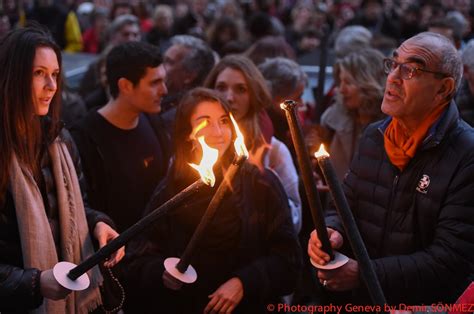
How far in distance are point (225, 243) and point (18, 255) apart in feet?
3.15

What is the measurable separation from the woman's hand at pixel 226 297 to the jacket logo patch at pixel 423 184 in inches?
36.3

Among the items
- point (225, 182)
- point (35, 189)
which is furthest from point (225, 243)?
point (225, 182)

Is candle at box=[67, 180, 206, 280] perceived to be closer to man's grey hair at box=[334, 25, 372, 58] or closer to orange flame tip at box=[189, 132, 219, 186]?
orange flame tip at box=[189, 132, 219, 186]

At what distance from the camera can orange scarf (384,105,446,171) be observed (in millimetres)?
2732

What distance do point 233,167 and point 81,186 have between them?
5.32 ft

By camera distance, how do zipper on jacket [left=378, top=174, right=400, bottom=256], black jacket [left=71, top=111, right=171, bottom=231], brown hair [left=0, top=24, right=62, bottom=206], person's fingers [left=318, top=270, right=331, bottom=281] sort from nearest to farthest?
person's fingers [left=318, top=270, right=331, bottom=281] < brown hair [left=0, top=24, right=62, bottom=206] < zipper on jacket [left=378, top=174, right=400, bottom=256] < black jacket [left=71, top=111, right=171, bottom=231]

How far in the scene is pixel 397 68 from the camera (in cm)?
280

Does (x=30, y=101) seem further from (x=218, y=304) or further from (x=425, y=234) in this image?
(x=425, y=234)

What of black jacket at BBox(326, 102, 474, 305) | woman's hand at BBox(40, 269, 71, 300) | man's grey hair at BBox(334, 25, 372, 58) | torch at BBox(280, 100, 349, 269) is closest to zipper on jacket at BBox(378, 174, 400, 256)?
black jacket at BBox(326, 102, 474, 305)

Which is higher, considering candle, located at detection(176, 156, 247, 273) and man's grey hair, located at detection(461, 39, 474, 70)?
candle, located at detection(176, 156, 247, 273)

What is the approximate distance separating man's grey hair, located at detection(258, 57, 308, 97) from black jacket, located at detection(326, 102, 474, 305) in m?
2.13

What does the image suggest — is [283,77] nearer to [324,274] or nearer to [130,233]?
[324,274]

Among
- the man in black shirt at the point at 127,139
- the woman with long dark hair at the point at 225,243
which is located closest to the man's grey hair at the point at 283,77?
the man in black shirt at the point at 127,139

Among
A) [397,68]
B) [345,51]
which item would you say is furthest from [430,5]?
[397,68]
